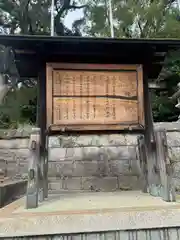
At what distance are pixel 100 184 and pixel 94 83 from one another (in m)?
1.89

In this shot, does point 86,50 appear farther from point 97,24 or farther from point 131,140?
point 97,24

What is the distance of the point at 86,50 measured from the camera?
111 inches

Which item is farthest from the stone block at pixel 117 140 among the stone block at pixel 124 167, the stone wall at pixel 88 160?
the stone block at pixel 124 167

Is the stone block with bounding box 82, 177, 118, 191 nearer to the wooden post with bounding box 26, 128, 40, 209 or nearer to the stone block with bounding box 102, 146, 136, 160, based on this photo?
the stone block with bounding box 102, 146, 136, 160

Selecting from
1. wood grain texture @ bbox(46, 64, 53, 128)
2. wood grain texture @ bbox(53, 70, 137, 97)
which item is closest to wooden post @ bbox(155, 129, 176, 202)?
wood grain texture @ bbox(53, 70, 137, 97)

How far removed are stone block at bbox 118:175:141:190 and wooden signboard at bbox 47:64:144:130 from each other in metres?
1.58

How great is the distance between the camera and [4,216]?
189 cm

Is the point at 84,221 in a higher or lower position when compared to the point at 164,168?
lower

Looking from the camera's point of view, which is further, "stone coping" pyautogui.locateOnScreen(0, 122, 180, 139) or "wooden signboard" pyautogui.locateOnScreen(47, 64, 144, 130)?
"stone coping" pyautogui.locateOnScreen(0, 122, 180, 139)

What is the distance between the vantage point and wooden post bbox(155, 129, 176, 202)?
2.38 metres

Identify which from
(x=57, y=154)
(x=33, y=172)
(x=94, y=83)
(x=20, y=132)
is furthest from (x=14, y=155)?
(x=94, y=83)

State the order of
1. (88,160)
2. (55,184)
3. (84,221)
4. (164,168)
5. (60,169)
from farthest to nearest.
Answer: (88,160)
(60,169)
(55,184)
(164,168)
(84,221)

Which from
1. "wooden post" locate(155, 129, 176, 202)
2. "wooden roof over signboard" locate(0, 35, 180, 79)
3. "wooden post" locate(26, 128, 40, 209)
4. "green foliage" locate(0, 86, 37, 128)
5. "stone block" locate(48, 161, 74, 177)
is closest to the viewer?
"wooden post" locate(26, 128, 40, 209)

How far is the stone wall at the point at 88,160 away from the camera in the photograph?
13.4 ft
